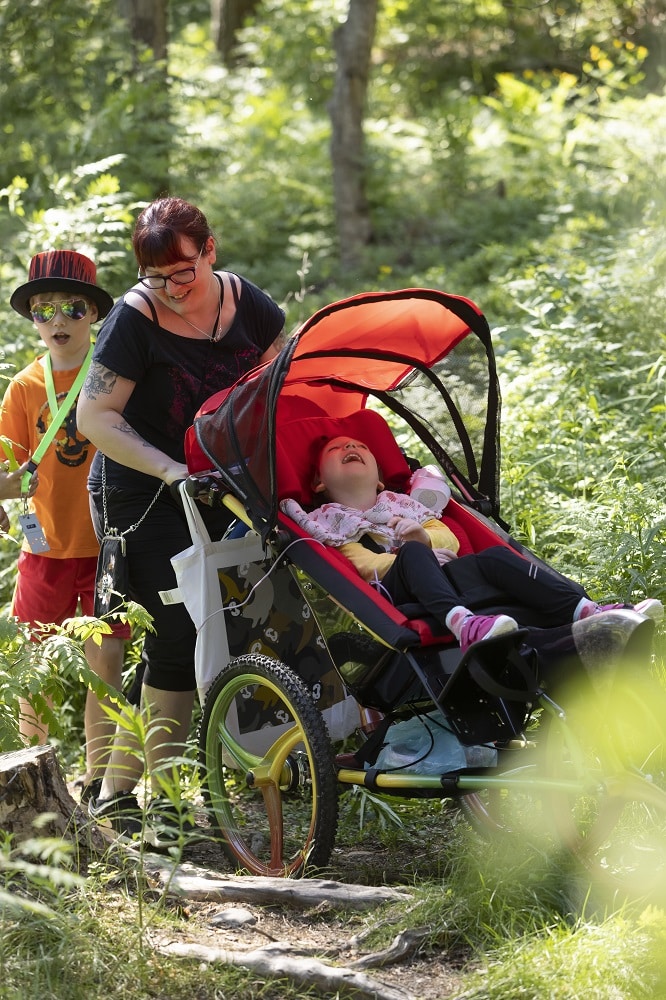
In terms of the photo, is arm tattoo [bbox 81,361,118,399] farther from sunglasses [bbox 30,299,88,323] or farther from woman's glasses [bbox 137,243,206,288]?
sunglasses [bbox 30,299,88,323]

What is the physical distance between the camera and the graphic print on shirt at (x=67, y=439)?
4.47 meters

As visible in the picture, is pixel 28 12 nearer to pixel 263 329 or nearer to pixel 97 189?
pixel 97 189

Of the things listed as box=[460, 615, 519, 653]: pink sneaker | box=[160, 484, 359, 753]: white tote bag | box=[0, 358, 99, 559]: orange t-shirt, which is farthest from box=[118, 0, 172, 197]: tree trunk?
box=[460, 615, 519, 653]: pink sneaker

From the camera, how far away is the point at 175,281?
390 cm

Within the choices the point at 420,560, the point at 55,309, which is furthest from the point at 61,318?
the point at 420,560

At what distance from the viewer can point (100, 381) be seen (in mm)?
3928

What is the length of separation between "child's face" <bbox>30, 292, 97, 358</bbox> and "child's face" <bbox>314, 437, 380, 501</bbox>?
1.15 meters

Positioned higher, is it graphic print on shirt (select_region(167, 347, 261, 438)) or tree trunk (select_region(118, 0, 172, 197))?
tree trunk (select_region(118, 0, 172, 197))

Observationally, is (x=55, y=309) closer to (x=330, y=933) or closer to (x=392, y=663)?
(x=392, y=663)

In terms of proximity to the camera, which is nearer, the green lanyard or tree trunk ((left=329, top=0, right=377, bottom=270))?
the green lanyard

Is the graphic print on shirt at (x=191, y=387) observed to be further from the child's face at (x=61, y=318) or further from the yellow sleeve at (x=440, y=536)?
the yellow sleeve at (x=440, y=536)

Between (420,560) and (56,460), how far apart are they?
1766mm

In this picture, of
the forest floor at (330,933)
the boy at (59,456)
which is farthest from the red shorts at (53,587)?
the forest floor at (330,933)

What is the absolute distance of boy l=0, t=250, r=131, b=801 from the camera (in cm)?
444
